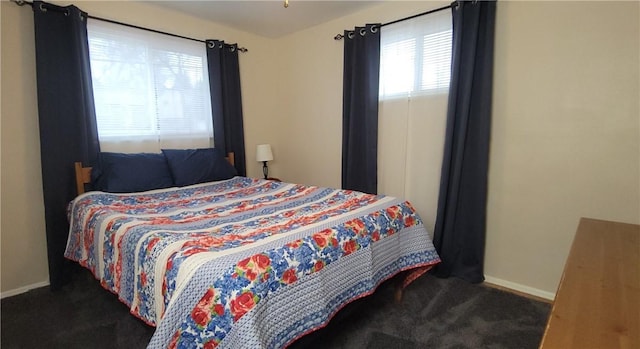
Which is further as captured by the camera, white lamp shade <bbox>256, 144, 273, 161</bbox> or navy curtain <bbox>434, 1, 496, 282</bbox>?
white lamp shade <bbox>256, 144, 273, 161</bbox>

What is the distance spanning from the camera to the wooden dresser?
63 centimetres

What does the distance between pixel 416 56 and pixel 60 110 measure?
2828 mm

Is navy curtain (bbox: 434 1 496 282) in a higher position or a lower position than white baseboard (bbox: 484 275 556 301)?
higher

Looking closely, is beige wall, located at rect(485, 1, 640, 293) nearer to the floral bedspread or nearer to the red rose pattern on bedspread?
the floral bedspread

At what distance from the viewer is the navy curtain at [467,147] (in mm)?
2270

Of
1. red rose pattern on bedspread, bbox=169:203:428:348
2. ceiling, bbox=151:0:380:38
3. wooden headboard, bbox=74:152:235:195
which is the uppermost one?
ceiling, bbox=151:0:380:38

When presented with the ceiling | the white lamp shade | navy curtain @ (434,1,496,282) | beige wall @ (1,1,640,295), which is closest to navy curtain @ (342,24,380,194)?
the ceiling

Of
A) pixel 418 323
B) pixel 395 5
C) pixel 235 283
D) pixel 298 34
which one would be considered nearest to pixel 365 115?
pixel 395 5

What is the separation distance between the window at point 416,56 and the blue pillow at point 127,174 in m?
2.12

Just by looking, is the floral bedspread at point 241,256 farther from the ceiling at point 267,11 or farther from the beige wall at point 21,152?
the ceiling at point 267,11

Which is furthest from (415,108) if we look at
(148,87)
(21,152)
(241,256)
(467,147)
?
(21,152)

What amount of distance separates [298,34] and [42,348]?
3.43 meters

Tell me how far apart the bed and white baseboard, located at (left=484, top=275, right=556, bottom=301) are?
79 cm

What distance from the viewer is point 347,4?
2.87 metres
